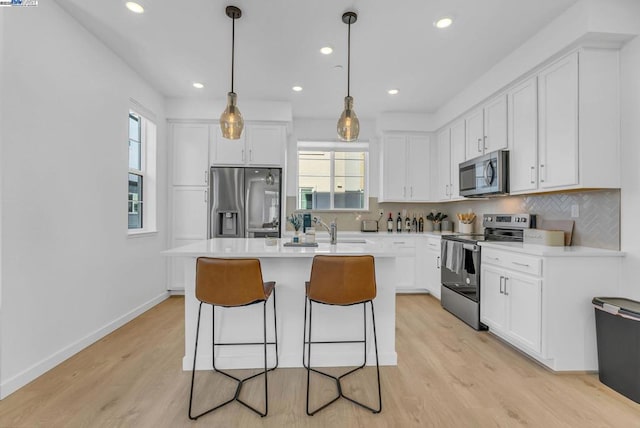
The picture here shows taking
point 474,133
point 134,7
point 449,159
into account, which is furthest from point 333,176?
point 134,7

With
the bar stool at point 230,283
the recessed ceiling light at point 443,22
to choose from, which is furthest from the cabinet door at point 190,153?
the recessed ceiling light at point 443,22

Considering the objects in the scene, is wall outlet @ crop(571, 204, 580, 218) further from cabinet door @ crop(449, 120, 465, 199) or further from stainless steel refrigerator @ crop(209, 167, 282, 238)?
stainless steel refrigerator @ crop(209, 167, 282, 238)

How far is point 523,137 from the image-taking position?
2.99 meters

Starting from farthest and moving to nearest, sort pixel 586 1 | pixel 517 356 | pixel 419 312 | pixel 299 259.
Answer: pixel 419 312
pixel 517 356
pixel 299 259
pixel 586 1

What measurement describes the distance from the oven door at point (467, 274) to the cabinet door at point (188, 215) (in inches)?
130

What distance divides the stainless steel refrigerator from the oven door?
230 centimetres

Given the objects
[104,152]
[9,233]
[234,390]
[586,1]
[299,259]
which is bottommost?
[234,390]

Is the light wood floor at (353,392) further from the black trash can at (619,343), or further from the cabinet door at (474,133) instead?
the cabinet door at (474,133)

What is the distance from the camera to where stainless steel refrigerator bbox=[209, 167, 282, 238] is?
14.0ft

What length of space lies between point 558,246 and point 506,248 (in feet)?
1.37

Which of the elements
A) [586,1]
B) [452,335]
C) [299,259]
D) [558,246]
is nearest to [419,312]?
[452,335]

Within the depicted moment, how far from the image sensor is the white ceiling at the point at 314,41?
94.2 inches

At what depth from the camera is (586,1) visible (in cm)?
223

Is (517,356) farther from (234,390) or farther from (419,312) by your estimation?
(234,390)
